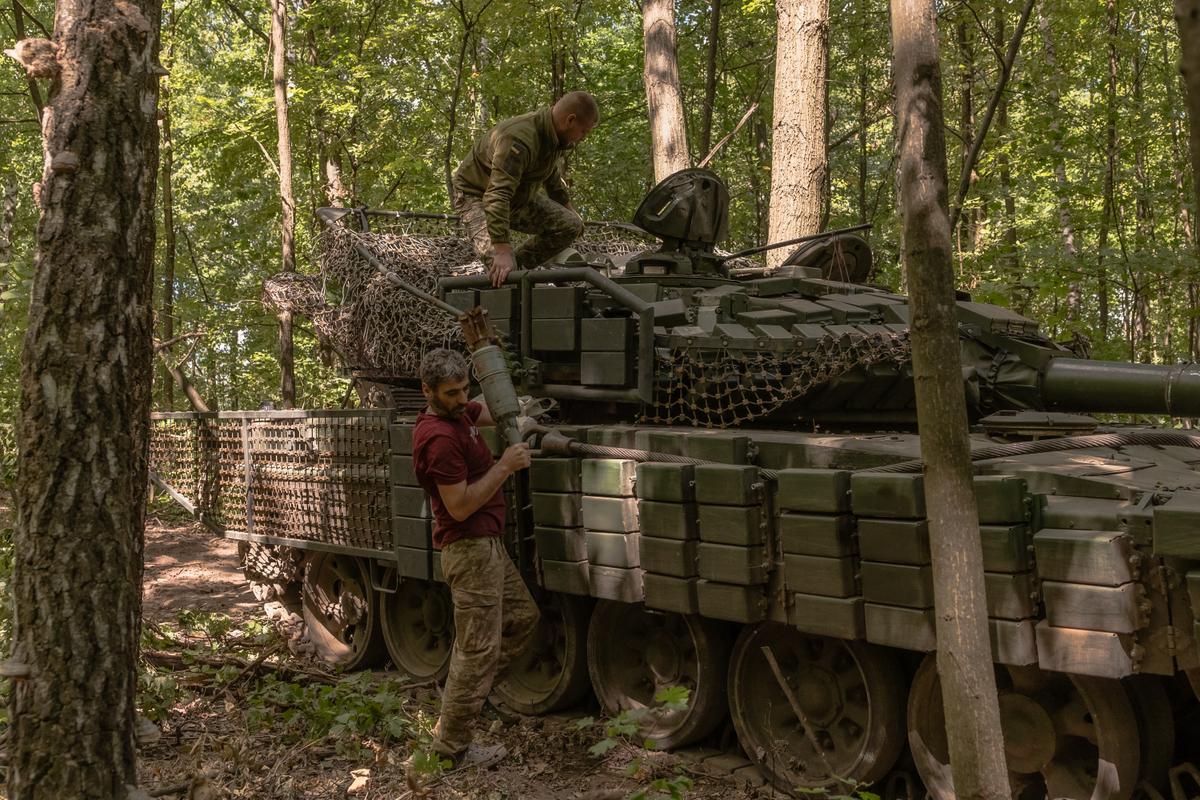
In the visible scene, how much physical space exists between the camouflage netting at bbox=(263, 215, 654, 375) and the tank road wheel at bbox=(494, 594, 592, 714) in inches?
74.6

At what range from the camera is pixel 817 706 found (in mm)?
5848

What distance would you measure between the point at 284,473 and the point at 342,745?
3247 mm

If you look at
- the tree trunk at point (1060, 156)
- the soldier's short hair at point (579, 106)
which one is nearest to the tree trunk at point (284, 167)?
the soldier's short hair at point (579, 106)

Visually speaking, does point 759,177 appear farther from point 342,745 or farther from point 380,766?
point 380,766

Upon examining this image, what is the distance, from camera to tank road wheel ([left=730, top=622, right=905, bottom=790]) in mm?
5453

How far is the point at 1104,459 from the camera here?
5.21 metres

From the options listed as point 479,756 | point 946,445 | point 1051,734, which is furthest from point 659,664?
point 946,445

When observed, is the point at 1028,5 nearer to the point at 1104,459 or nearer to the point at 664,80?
the point at 664,80

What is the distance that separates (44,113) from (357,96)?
39.6 feet

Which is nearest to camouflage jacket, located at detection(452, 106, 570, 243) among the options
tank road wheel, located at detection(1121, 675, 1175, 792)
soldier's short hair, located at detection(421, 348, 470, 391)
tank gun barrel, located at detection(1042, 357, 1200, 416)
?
soldier's short hair, located at detection(421, 348, 470, 391)

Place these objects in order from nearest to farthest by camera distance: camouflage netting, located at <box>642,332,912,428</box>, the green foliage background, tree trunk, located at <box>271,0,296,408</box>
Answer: camouflage netting, located at <box>642,332,912,428</box> → tree trunk, located at <box>271,0,296,408</box> → the green foliage background

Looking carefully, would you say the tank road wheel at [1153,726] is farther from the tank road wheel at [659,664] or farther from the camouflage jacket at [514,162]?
the camouflage jacket at [514,162]

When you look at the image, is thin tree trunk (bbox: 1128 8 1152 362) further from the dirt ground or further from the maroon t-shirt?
the maroon t-shirt

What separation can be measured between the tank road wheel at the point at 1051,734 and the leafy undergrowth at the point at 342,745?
3.07 feet
